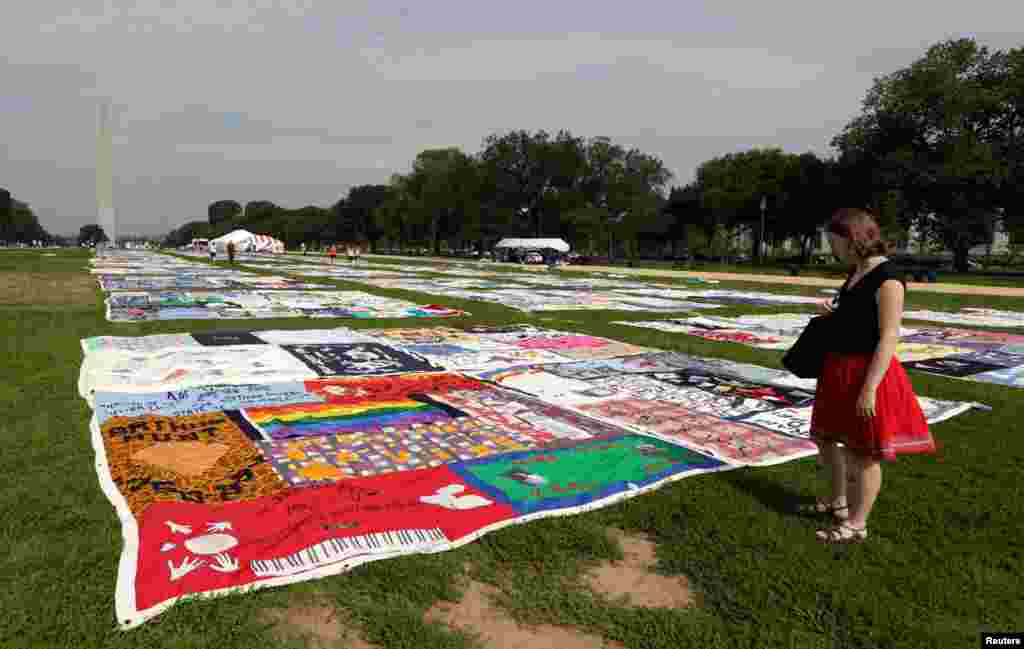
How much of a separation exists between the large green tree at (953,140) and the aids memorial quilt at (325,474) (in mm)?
48967

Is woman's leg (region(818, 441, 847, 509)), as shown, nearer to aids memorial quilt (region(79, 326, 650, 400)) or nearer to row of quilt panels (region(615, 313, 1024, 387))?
aids memorial quilt (region(79, 326, 650, 400))

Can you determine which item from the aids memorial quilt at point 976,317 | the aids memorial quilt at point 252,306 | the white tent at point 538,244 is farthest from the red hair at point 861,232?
the white tent at point 538,244

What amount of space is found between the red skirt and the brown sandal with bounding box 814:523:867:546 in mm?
502

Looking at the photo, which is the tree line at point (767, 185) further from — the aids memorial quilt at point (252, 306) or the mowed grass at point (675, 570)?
the mowed grass at point (675, 570)

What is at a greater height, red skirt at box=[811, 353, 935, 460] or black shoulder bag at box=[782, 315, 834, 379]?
black shoulder bag at box=[782, 315, 834, 379]

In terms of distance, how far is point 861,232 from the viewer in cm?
351

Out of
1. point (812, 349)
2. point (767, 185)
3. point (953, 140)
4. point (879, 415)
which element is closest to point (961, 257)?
point (953, 140)

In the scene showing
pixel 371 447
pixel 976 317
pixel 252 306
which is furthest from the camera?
pixel 976 317

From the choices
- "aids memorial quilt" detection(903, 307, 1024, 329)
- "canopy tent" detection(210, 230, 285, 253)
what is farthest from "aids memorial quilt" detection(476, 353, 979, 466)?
"canopy tent" detection(210, 230, 285, 253)

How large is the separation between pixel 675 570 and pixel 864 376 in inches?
59.3

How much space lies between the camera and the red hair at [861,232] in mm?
3477

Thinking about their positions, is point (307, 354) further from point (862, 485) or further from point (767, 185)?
point (767, 185)

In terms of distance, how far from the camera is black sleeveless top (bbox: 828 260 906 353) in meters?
3.40

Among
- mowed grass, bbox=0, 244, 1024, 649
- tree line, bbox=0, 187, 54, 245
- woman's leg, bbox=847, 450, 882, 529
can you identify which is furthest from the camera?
tree line, bbox=0, 187, 54, 245
